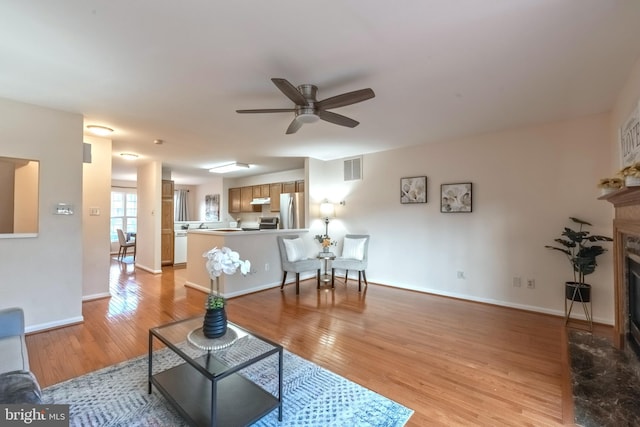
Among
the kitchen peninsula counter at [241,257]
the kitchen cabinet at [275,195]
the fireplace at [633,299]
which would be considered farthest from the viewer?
the kitchen cabinet at [275,195]

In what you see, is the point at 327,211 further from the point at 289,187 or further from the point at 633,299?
the point at 633,299

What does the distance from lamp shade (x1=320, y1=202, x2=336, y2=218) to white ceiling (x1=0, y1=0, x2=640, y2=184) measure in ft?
7.98

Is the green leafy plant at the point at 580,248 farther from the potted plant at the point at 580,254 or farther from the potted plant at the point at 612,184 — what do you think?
the potted plant at the point at 612,184

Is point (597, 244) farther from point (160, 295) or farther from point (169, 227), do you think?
point (169, 227)

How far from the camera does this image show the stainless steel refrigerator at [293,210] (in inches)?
248

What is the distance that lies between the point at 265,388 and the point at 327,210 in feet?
13.0

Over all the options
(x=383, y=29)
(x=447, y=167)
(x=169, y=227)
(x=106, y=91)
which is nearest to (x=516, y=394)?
(x=383, y=29)

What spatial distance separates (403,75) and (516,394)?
8.33 feet

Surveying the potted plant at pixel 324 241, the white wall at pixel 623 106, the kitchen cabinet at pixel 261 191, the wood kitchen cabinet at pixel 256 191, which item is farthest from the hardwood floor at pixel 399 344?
the wood kitchen cabinet at pixel 256 191

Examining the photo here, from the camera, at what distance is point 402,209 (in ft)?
16.2

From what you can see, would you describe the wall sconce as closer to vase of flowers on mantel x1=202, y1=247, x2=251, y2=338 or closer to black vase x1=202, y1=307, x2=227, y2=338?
vase of flowers on mantel x1=202, y1=247, x2=251, y2=338

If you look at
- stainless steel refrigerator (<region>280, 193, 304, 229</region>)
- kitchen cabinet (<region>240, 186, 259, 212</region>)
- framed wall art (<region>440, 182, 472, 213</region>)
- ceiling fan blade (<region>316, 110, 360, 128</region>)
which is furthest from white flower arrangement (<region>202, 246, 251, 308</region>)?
kitchen cabinet (<region>240, 186, 259, 212</region>)

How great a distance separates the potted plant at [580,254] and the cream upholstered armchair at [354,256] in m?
2.58

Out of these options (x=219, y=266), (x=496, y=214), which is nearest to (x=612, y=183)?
(x=496, y=214)
